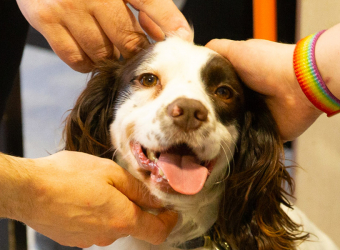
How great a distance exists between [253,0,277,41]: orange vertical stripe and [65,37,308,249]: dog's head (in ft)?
2.62

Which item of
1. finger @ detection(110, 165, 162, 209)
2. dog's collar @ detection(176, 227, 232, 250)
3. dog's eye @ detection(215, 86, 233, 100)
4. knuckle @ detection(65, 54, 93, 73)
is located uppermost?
knuckle @ detection(65, 54, 93, 73)

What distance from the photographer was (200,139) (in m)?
1.08

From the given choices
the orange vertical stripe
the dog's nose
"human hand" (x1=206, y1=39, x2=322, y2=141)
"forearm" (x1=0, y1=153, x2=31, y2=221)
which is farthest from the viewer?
the orange vertical stripe

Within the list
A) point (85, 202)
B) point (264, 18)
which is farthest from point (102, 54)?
point (264, 18)

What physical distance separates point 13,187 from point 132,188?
41 cm

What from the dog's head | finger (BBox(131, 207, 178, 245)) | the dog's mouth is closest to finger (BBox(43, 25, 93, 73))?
the dog's head

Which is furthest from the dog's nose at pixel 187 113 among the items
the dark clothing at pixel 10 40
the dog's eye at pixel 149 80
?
the dark clothing at pixel 10 40

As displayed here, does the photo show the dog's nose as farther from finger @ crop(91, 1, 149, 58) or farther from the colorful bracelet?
finger @ crop(91, 1, 149, 58)

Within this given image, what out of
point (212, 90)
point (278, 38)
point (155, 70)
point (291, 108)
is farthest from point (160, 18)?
point (278, 38)

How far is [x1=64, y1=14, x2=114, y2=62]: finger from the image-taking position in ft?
4.51

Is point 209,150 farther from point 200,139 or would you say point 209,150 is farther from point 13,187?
point 13,187

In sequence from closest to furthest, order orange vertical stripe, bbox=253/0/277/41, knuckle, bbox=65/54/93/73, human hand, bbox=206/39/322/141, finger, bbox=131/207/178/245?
finger, bbox=131/207/178/245 → human hand, bbox=206/39/322/141 → knuckle, bbox=65/54/93/73 → orange vertical stripe, bbox=253/0/277/41

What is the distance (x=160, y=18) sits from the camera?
1.34m

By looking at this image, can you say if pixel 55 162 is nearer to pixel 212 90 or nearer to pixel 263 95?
pixel 212 90
